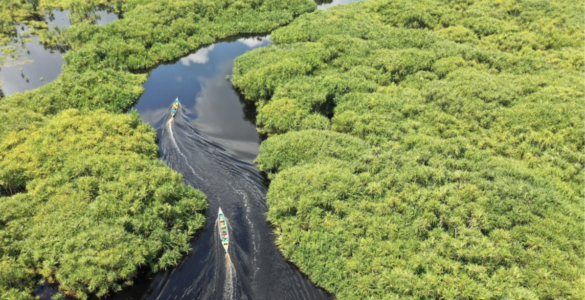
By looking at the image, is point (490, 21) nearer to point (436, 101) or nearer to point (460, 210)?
point (436, 101)

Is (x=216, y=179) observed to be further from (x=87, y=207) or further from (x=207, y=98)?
(x=207, y=98)

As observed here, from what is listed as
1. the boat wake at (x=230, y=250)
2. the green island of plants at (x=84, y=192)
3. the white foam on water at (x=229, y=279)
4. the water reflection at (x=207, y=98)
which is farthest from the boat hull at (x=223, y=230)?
the water reflection at (x=207, y=98)

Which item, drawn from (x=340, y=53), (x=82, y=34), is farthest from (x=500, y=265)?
(x=82, y=34)

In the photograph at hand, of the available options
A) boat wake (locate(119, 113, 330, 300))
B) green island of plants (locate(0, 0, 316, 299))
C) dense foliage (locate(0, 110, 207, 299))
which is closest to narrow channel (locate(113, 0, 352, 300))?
boat wake (locate(119, 113, 330, 300))

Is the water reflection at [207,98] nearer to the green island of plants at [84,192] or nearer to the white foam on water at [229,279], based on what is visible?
the green island of plants at [84,192]

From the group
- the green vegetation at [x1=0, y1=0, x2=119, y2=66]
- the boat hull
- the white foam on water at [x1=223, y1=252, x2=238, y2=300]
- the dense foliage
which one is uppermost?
the green vegetation at [x1=0, y1=0, x2=119, y2=66]

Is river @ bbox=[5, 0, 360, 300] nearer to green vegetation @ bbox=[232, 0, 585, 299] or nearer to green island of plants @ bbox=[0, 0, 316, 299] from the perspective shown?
green island of plants @ bbox=[0, 0, 316, 299]

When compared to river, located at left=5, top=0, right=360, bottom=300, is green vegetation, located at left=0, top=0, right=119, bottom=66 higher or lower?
higher
